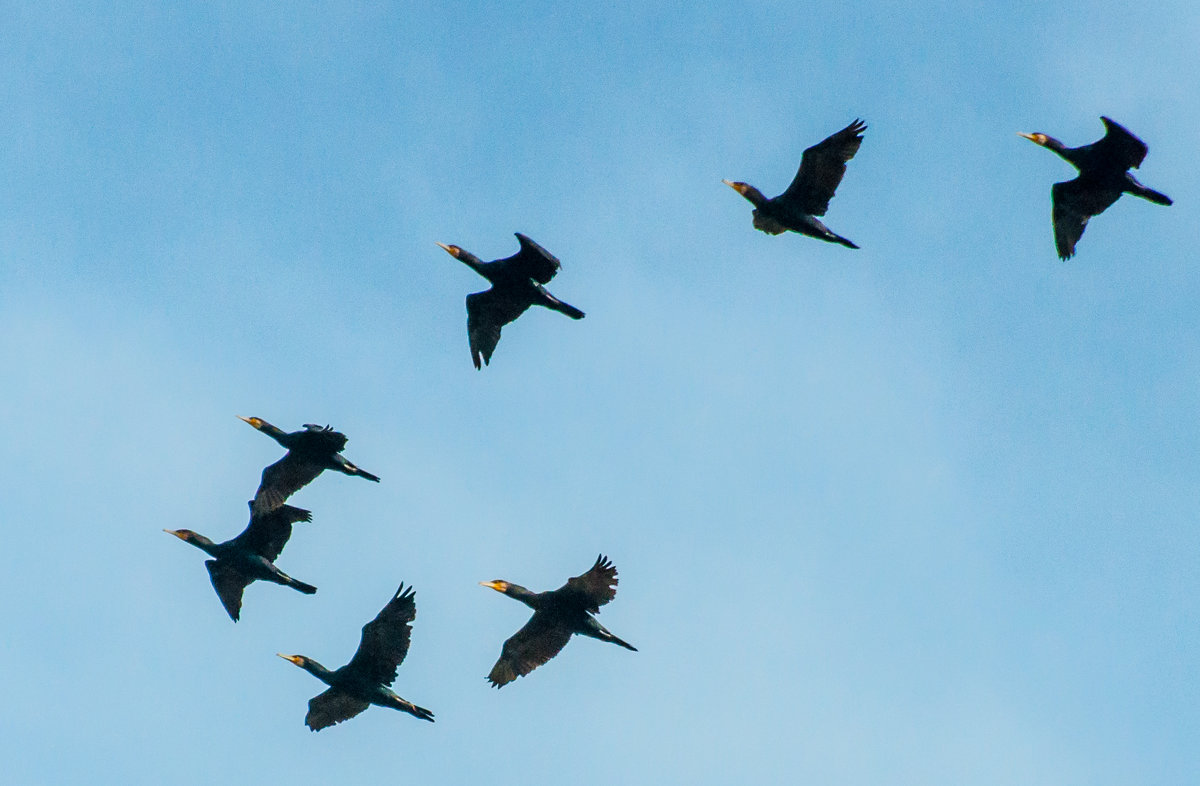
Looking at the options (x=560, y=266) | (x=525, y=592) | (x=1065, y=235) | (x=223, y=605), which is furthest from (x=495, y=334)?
(x=1065, y=235)

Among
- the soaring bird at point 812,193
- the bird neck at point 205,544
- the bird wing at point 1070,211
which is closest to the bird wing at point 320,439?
the bird neck at point 205,544

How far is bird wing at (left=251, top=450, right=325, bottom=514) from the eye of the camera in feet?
129

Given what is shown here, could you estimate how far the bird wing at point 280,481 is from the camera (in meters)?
39.2

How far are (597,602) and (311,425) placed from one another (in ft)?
24.5

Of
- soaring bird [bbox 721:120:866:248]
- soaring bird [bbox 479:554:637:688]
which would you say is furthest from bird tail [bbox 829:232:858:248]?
soaring bird [bbox 479:554:637:688]

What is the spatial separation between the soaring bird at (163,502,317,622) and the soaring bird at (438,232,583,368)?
564 centimetres

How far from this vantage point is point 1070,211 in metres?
37.3

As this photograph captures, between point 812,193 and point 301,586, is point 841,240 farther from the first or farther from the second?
point 301,586

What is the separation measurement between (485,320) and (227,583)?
8.19m

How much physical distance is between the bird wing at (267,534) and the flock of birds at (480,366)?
0.02 meters

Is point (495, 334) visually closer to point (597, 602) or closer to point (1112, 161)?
point (597, 602)

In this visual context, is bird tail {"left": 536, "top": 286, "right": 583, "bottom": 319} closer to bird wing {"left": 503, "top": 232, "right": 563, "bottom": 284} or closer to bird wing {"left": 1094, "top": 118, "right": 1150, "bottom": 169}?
bird wing {"left": 503, "top": 232, "right": 563, "bottom": 284}

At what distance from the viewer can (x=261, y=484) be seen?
3928 cm

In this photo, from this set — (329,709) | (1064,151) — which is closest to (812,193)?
(1064,151)
